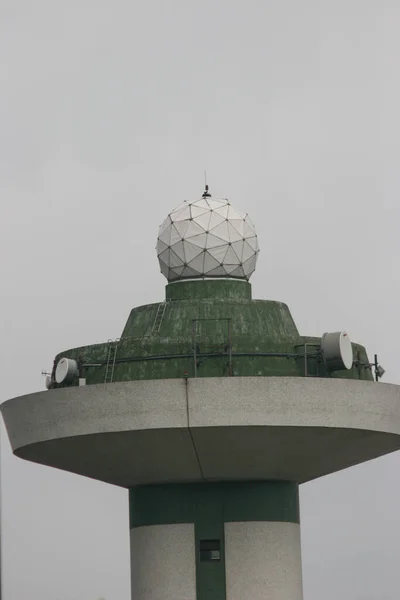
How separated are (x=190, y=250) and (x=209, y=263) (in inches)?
28.9

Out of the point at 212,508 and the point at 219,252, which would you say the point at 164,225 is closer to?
the point at 219,252

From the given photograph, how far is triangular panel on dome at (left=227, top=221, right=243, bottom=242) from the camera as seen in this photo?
53375 mm

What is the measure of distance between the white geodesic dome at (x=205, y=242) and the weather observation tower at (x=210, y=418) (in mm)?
45

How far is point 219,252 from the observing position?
53188mm

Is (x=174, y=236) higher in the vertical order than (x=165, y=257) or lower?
higher

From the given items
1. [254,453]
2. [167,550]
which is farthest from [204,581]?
[254,453]

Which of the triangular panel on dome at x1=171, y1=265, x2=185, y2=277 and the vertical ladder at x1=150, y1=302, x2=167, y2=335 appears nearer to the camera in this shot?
the vertical ladder at x1=150, y1=302, x2=167, y2=335

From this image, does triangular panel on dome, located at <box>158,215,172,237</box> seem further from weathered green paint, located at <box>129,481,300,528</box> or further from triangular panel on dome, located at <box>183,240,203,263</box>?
weathered green paint, located at <box>129,481,300,528</box>

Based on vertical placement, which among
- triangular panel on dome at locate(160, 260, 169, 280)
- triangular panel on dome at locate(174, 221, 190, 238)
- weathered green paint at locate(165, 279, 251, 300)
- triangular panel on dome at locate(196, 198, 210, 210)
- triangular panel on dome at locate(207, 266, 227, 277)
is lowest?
weathered green paint at locate(165, 279, 251, 300)

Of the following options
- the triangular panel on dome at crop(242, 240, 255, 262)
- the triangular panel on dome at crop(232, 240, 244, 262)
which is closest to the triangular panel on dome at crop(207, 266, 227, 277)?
the triangular panel on dome at crop(232, 240, 244, 262)

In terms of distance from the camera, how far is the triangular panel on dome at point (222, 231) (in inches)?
2094

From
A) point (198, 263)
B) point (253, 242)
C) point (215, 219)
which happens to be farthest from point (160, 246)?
point (253, 242)

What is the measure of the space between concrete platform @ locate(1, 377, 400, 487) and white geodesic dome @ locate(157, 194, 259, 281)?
608 centimetres

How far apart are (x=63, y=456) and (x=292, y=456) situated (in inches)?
278
